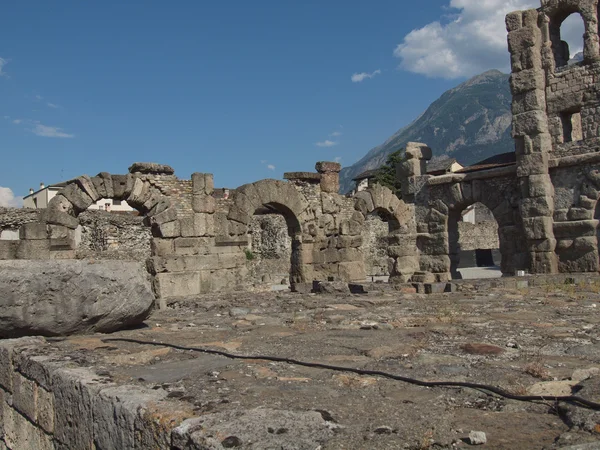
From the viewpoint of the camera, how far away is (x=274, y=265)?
26422 millimetres

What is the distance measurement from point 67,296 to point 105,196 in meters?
8.47

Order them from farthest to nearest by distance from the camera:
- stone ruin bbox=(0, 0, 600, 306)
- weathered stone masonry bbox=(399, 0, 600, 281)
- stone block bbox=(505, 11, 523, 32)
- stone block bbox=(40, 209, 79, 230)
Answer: stone block bbox=(505, 11, 523, 32) → weathered stone masonry bbox=(399, 0, 600, 281) → stone ruin bbox=(0, 0, 600, 306) → stone block bbox=(40, 209, 79, 230)

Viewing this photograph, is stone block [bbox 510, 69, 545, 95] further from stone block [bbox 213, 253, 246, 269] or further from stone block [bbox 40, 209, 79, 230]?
stone block [bbox 40, 209, 79, 230]

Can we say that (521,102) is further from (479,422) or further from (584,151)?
(479,422)

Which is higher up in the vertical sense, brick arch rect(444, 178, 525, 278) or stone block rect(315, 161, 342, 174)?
stone block rect(315, 161, 342, 174)

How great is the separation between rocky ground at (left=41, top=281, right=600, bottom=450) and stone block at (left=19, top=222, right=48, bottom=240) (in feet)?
21.5

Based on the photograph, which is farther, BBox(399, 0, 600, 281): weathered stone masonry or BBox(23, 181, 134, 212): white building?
BBox(23, 181, 134, 212): white building

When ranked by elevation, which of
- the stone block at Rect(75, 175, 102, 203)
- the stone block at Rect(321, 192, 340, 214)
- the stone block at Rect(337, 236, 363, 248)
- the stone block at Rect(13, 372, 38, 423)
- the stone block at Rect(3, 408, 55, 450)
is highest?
the stone block at Rect(75, 175, 102, 203)

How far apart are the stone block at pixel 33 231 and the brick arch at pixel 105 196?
18cm

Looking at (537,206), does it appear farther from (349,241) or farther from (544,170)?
(349,241)

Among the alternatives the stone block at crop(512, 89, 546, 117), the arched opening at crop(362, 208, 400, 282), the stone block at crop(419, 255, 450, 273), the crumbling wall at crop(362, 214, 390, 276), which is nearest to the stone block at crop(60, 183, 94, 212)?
the stone block at crop(419, 255, 450, 273)

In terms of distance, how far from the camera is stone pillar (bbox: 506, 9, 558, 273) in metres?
15.1

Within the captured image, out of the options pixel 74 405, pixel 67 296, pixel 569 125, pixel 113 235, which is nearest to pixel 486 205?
pixel 569 125

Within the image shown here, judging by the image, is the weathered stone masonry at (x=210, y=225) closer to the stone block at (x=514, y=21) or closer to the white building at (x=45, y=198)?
the stone block at (x=514, y=21)
